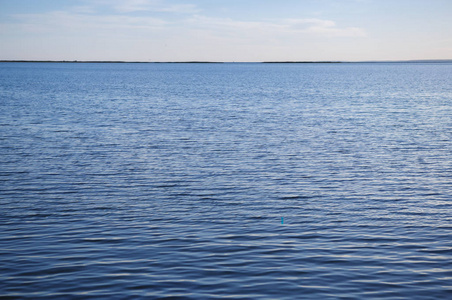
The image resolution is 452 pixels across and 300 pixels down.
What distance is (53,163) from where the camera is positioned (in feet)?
105

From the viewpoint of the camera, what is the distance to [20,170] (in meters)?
29.9

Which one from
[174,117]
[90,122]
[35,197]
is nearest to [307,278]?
[35,197]

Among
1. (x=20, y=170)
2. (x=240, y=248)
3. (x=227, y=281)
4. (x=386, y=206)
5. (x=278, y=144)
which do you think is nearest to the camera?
(x=227, y=281)

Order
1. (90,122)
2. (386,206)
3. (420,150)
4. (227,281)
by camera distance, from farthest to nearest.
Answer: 1. (90,122)
2. (420,150)
3. (386,206)
4. (227,281)

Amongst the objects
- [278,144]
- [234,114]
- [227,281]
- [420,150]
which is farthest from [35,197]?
[234,114]

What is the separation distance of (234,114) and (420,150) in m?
31.8

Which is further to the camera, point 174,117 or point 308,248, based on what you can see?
point 174,117

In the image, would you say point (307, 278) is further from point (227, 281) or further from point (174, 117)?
point (174, 117)

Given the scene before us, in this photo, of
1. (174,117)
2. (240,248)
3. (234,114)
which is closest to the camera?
(240,248)

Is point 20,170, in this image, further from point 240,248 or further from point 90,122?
point 90,122

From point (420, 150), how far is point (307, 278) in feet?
88.3

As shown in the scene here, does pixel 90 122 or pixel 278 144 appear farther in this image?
pixel 90 122

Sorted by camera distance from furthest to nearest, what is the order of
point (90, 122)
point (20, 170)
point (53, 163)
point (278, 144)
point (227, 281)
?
1. point (90, 122)
2. point (278, 144)
3. point (53, 163)
4. point (20, 170)
5. point (227, 281)

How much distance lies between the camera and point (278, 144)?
134ft
